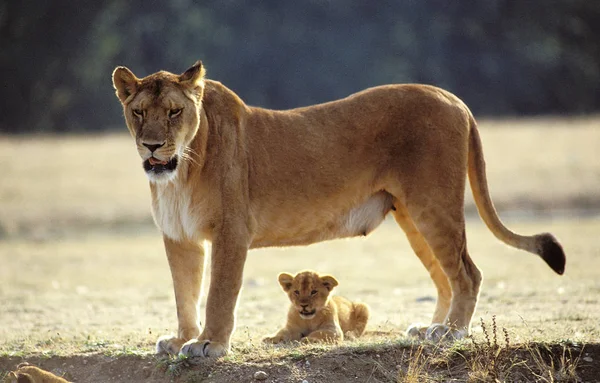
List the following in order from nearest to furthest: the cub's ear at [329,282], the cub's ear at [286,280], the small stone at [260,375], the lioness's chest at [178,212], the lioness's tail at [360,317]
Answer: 1. the small stone at [260,375]
2. the lioness's chest at [178,212]
3. the cub's ear at [329,282]
4. the cub's ear at [286,280]
5. the lioness's tail at [360,317]

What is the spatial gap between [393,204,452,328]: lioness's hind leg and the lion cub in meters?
0.63

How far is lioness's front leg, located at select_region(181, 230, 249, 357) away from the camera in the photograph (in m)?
6.20

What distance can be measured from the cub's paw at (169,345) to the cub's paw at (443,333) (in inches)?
62.3

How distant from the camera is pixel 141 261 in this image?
572 inches

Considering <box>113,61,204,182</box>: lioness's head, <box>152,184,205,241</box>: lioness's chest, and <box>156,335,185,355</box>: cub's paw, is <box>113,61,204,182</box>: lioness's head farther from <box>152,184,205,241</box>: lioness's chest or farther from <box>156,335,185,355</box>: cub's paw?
<box>156,335,185,355</box>: cub's paw

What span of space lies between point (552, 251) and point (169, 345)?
8.57 ft

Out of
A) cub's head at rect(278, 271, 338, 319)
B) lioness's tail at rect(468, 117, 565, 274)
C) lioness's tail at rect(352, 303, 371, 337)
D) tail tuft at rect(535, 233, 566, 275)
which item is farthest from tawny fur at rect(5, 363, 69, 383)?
tail tuft at rect(535, 233, 566, 275)

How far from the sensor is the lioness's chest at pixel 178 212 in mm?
6312

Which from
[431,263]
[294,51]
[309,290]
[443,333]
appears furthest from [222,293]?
[294,51]

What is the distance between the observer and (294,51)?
36.5m

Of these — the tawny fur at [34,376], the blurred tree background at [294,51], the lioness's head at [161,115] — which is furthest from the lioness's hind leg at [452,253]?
the blurred tree background at [294,51]

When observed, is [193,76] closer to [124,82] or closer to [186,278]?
[124,82]

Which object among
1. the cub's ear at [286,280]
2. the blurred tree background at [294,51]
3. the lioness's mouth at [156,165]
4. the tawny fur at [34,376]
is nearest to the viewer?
the tawny fur at [34,376]

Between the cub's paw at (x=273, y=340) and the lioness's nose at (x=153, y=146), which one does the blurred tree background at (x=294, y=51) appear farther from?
the lioness's nose at (x=153, y=146)
